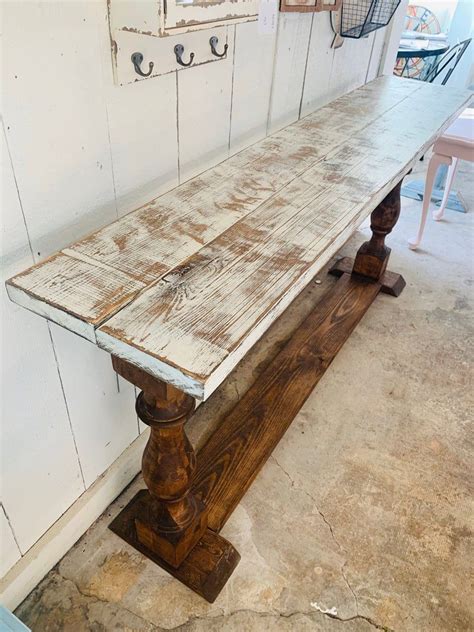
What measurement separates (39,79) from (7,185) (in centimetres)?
17

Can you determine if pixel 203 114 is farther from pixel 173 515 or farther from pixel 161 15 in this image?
pixel 173 515

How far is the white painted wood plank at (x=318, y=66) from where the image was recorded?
159cm

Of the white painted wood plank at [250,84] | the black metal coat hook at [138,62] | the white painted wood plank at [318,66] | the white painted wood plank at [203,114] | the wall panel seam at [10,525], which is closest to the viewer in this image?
the black metal coat hook at [138,62]

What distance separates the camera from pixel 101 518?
1352 millimetres

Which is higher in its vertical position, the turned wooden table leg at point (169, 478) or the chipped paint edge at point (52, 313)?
the chipped paint edge at point (52, 313)

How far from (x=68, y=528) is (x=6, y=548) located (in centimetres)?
18

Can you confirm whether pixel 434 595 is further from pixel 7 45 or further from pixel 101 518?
pixel 7 45

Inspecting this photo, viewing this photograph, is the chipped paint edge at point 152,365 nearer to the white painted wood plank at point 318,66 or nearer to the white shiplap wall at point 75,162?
the white shiplap wall at point 75,162

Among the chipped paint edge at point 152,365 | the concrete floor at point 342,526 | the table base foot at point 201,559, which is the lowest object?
the concrete floor at point 342,526

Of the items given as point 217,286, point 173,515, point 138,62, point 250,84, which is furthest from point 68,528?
point 250,84

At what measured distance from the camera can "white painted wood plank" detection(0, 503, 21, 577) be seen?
3.41ft

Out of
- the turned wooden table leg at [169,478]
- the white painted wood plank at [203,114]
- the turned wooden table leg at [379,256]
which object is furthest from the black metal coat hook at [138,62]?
the turned wooden table leg at [379,256]

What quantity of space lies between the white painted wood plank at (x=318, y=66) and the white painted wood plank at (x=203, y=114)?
494 millimetres

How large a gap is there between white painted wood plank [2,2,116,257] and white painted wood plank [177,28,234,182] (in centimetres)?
27
